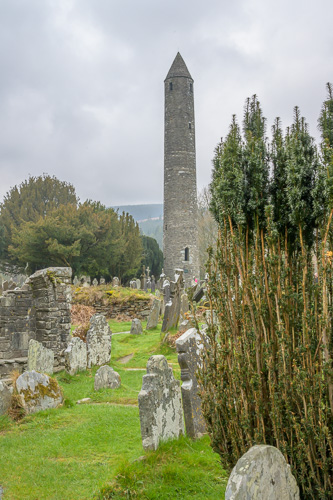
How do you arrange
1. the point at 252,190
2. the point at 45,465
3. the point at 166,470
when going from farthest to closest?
the point at 45,465 → the point at 166,470 → the point at 252,190

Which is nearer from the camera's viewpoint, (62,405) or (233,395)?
(233,395)

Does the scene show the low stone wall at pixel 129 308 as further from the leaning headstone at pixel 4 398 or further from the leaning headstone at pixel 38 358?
the leaning headstone at pixel 4 398

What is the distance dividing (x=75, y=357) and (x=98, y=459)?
156 inches

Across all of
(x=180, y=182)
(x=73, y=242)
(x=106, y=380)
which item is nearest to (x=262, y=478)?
(x=106, y=380)

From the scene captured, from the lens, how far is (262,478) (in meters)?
2.33

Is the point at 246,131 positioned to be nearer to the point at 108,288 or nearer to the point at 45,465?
the point at 45,465

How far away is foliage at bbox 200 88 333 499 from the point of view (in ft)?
8.67

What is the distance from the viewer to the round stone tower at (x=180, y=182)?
29.4 meters

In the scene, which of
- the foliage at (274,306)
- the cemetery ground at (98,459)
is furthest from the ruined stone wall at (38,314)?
the foliage at (274,306)

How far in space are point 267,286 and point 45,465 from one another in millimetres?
2891

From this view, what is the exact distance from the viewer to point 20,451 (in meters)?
4.51

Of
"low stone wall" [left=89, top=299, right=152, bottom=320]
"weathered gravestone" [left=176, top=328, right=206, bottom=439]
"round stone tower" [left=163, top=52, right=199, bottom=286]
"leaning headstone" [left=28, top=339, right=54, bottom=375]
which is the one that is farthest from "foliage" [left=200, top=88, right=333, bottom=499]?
"round stone tower" [left=163, top=52, right=199, bottom=286]

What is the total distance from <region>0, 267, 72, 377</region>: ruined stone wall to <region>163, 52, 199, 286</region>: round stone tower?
808 inches

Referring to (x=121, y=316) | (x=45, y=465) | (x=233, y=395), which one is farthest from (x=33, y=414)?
(x=121, y=316)
